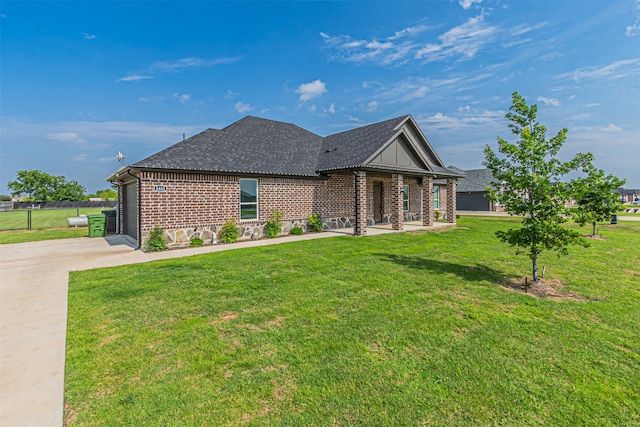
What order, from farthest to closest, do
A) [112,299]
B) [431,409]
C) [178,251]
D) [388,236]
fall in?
1. [388,236]
2. [178,251]
3. [112,299]
4. [431,409]

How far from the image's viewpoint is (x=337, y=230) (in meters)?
15.8

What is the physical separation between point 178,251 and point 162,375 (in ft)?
27.0

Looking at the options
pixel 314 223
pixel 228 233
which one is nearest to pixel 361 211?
pixel 314 223

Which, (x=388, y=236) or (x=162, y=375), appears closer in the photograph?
(x=162, y=375)

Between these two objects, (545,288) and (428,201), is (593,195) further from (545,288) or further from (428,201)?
(428,201)

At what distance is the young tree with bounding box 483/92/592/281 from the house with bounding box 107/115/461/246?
25.0 ft

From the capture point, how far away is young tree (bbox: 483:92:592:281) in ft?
18.7

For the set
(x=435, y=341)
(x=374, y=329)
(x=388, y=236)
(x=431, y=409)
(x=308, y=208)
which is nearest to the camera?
(x=431, y=409)

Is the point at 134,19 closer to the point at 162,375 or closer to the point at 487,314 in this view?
the point at 162,375

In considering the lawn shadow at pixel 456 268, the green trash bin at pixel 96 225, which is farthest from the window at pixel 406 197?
the green trash bin at pixel 96 225

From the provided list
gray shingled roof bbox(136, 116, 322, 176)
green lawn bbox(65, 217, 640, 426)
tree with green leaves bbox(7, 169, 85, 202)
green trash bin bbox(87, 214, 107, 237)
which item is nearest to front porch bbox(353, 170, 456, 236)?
gray shingled roof bbox(136, 116, 322, 176)

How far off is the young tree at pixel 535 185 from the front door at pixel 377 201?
1238 cm

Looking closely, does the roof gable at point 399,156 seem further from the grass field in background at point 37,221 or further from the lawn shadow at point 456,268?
the grass field in background at point 37,221

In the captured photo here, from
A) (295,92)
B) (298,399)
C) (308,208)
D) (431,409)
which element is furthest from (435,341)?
(295,92)
